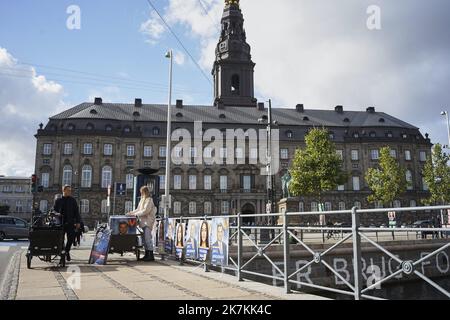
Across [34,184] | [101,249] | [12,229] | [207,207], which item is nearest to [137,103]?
[207,207]

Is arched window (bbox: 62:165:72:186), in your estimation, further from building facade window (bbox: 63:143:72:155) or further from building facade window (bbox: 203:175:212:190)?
building facade window (bbox: 203:175:212:190)

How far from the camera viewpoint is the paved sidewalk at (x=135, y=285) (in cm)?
590

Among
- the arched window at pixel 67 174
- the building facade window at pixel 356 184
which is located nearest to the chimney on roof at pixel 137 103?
the arched window at pixel 67 174

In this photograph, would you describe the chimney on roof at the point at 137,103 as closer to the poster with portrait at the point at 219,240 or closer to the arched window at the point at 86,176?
the arched window at the point at 86,176

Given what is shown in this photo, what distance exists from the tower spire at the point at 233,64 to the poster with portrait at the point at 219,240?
6041 centimetres

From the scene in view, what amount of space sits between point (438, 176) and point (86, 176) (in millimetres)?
48428

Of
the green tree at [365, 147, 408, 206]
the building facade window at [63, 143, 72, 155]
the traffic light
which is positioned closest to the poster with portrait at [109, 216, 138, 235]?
the traffic light

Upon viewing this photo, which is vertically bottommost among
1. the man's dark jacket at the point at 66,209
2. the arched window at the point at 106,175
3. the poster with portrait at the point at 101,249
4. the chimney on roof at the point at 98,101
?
the poster with portrait at the point at 101,249

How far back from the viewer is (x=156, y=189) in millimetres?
19641

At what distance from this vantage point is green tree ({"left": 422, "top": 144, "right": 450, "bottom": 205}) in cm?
4072

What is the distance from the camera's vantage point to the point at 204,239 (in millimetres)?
9406

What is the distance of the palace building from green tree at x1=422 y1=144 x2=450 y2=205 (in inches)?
869
